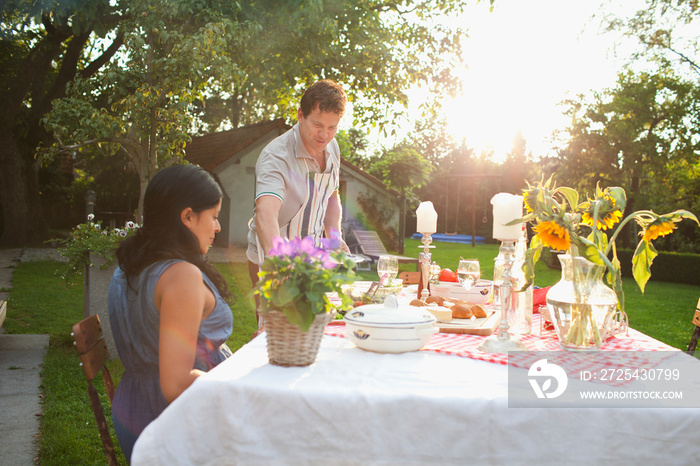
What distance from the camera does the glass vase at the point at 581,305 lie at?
1.85 m

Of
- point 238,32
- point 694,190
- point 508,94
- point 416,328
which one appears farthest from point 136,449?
point 694,190

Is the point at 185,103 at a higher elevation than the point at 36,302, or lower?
higher

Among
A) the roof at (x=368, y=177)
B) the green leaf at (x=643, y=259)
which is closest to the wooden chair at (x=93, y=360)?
the green leaf at (x=643, y=259)

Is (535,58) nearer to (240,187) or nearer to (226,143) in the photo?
(240,187)

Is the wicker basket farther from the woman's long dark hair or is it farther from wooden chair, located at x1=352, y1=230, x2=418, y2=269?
wooden chair, located at x1=352, y1=230, x2=418, y2=269

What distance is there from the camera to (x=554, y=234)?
5.92 ft

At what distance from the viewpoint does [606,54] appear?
60.4 feet

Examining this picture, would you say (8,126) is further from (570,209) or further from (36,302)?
(570,209)

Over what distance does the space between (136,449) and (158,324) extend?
56cm

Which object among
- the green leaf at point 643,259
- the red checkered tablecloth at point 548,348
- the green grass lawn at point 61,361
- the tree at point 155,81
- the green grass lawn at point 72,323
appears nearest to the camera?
the red checkered tablecloth at point 548,348

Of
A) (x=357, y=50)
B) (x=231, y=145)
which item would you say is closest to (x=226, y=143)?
(x=231, y=145)

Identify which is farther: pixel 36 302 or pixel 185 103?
pixel 185 103

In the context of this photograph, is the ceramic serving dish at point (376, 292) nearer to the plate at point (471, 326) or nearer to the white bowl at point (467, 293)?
the white bowl at point (467, 293)

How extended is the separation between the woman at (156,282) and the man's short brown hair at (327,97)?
3.15 ft
